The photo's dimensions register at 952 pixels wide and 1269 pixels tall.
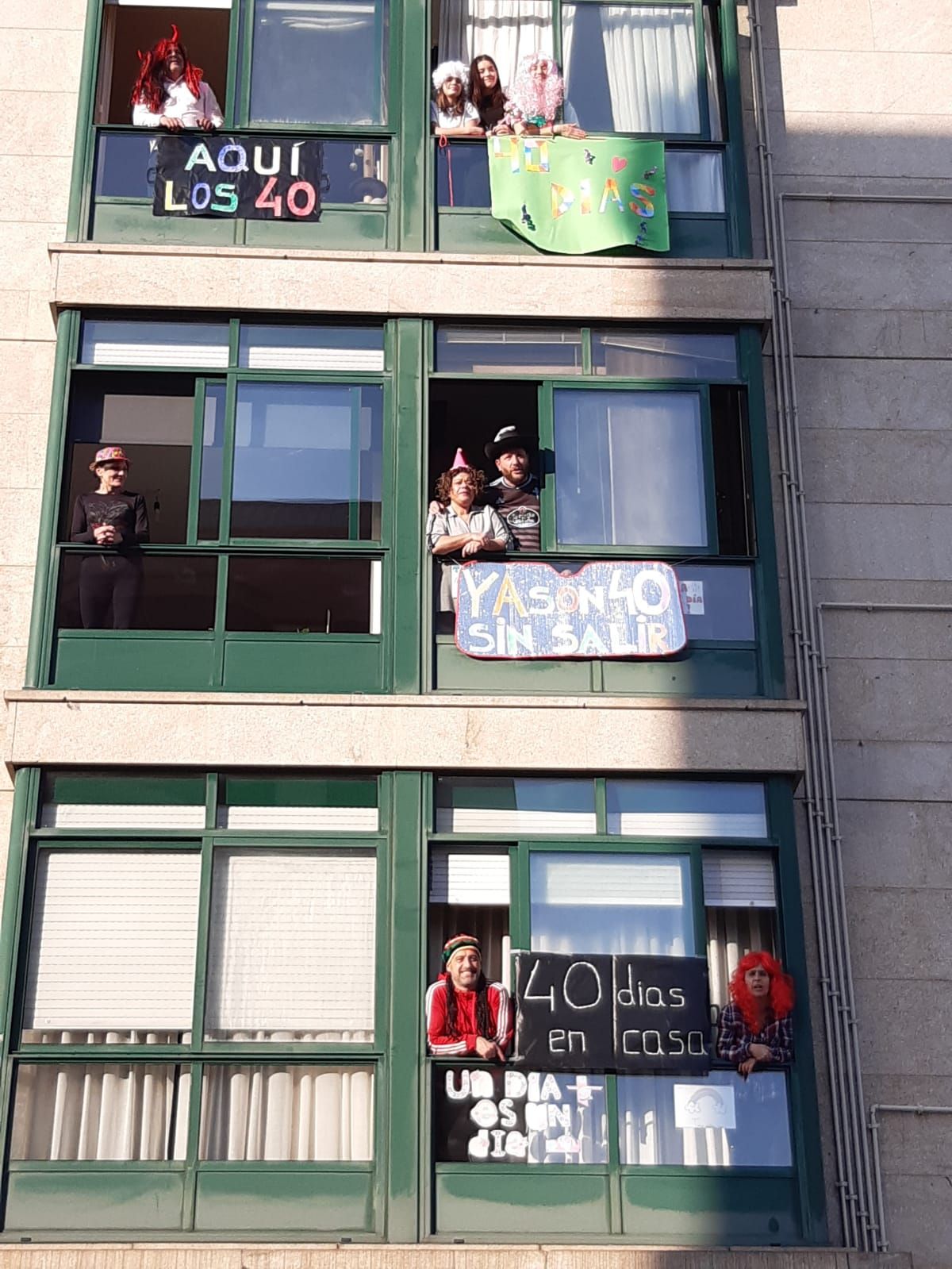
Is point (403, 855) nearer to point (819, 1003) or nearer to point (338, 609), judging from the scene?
point (338, 609)

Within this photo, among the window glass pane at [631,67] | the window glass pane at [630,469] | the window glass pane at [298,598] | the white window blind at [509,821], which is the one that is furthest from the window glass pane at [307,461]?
the window glass pane at [631,67]

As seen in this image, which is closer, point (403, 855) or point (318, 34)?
point (403, 855)

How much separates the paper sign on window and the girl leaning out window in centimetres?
860

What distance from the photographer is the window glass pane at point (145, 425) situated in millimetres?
15336

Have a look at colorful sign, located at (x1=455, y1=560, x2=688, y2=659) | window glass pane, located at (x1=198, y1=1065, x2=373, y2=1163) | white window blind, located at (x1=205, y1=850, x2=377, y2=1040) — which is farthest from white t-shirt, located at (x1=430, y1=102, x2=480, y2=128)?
window glass pane, located at (x1=198, y1=1065, x2=373, y2=1163)

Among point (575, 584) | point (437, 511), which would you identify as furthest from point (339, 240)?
point (575, 584)

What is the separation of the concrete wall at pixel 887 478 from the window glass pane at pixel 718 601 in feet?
3.09

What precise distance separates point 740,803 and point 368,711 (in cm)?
305

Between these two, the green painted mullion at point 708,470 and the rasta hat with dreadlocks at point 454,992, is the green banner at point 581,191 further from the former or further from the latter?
the rasta hat with dreadlocks at point 454,992

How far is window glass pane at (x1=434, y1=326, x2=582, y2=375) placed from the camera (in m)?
15.7

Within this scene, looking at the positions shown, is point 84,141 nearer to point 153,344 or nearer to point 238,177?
point 238,177

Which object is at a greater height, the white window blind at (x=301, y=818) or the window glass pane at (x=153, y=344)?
the window glass pane at (x=153, y=344)

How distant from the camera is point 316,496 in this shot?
1507cm

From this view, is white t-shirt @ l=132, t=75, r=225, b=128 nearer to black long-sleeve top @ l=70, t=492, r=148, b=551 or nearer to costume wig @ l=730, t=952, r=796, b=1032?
black long-sleeve top @ l=70, t=492, r=148, b=551
